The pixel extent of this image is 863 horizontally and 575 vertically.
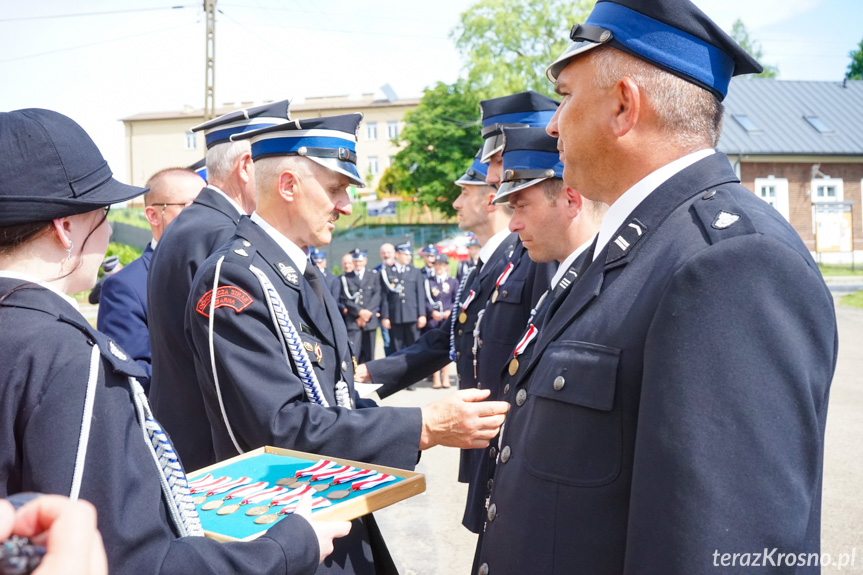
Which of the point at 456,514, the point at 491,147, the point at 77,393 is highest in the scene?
the point at 491,147

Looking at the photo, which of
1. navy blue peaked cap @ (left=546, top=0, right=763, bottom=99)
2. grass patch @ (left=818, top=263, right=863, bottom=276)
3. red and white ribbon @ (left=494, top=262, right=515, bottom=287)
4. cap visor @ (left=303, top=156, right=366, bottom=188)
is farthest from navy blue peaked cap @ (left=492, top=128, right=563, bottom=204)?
grass patch @ (left=818, top=263, right=863, bottom=276)

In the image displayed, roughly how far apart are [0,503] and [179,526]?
931 millimetres

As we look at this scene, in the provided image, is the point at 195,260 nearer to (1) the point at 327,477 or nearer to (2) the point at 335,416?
(2) the point at 335,416

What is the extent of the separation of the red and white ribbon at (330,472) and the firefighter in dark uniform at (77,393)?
28cm

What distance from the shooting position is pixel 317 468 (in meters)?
2.07

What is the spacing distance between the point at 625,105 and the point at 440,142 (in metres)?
45.7

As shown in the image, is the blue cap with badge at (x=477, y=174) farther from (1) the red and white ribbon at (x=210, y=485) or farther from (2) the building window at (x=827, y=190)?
(2) the building window at (x=827, y=190)

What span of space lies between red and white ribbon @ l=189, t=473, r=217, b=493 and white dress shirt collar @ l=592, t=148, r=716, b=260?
123 cm

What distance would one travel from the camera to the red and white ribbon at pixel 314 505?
5.89 ft

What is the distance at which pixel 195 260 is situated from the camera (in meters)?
3.36

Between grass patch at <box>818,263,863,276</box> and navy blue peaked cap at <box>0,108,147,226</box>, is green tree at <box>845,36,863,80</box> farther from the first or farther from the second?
navy blue peaked cap at <box>0,108,147,226</box>

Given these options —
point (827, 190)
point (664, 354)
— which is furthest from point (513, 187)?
point (827, 190)

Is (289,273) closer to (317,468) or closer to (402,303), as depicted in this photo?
(317,468)

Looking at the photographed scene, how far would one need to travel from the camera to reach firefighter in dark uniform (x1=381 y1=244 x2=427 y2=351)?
13.4 metres
